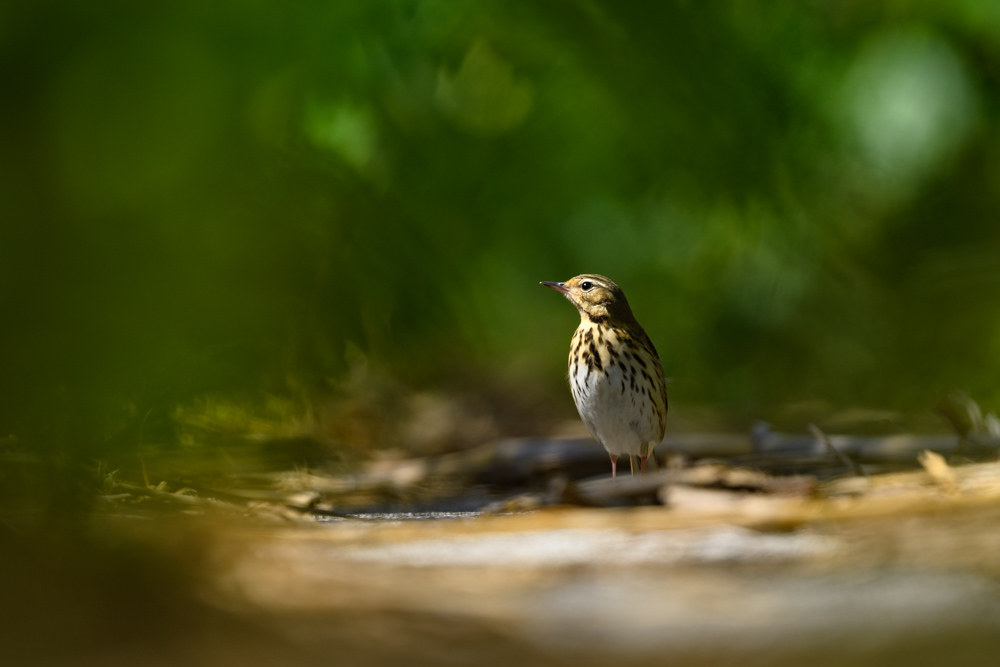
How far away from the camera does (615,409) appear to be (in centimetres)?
Result: 94

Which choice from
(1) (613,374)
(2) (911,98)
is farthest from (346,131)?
(2) (911,98)

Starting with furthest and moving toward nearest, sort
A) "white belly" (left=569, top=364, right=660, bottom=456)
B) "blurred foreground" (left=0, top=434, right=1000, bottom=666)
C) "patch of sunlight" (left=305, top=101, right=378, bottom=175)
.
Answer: "white belly" (left=569, top=364, right=660, bottom=456)
"patch of sunlight" (left=305, top=101, right=378, bottom=175)
"blurred foreground" (left=0, top=434, right=1000, bottom=666)

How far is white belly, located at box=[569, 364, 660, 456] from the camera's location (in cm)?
92

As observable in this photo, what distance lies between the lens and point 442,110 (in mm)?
988

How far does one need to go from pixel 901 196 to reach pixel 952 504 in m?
0.60

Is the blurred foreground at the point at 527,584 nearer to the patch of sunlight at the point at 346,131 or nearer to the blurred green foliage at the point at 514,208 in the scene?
the blurred green foliage at the point at 514,208

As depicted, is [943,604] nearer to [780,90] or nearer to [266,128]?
[266,128]

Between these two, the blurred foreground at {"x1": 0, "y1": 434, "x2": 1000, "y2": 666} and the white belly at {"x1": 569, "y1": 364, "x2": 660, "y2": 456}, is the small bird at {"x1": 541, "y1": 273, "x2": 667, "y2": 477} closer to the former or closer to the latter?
the white belly at {"x1": 569, "y1": 364, "x2": 660, "y2": 456}

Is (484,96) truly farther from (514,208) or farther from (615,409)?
(615,409)

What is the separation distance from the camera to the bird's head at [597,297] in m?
0.96

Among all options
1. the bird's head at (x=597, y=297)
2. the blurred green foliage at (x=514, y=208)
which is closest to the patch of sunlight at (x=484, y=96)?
the blurred green foliage at (x=514, y=208)

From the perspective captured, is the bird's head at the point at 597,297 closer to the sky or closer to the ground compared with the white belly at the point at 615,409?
closer to the sky

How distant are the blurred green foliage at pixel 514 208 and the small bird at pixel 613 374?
0.40 feet

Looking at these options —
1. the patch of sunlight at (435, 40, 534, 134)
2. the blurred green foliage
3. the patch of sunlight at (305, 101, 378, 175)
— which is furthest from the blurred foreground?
the patch of sunlight at (435, 40, 534, 134)
